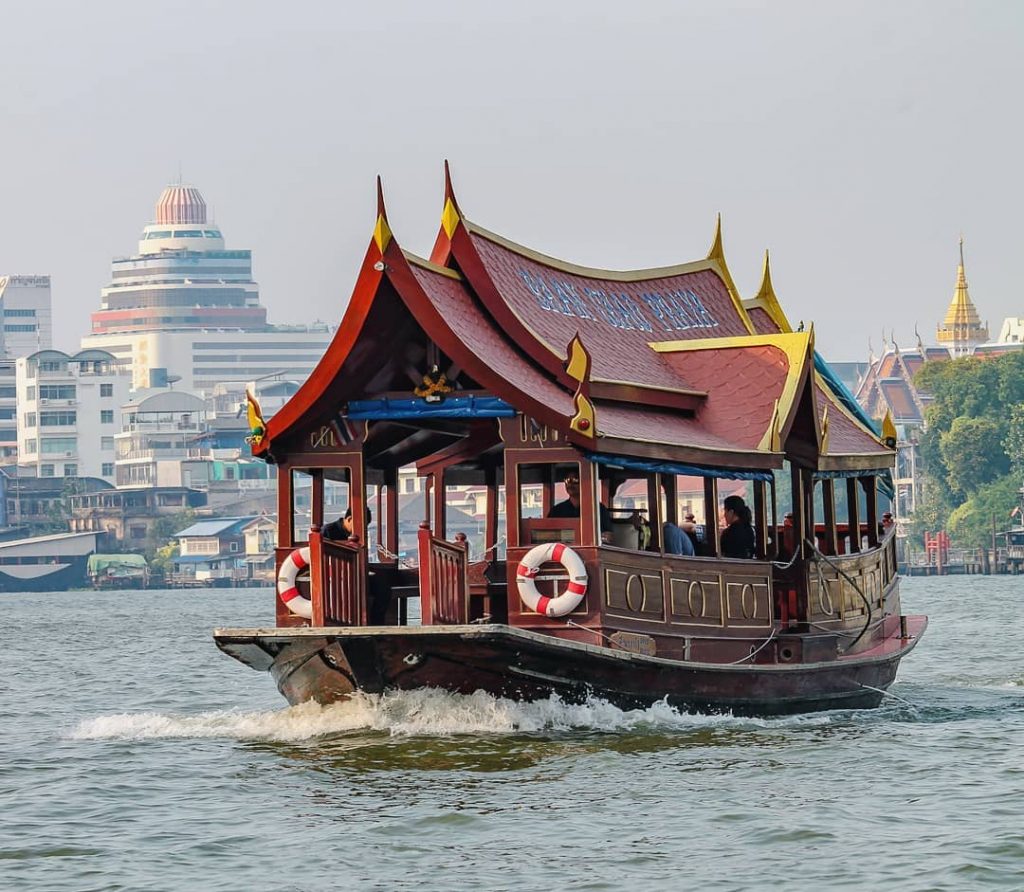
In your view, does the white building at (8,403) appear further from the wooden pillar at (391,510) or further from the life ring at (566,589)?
the life ring at (566,589)

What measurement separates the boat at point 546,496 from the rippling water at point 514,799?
41cm

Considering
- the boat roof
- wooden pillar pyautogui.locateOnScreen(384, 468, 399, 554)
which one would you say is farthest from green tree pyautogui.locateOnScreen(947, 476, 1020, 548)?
wooden pillar pyautogui.locateOnScreen(384, 468, 399, 554)

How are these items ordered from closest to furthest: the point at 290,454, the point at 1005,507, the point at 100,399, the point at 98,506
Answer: the point at 290,454 < the point at 1005,507 < the point at 98,506 < the point at 100,399

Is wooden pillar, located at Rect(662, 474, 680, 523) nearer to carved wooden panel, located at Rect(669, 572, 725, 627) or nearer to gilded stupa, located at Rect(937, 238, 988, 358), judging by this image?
carved wooden panel, located at Rect(669, 572, 725, 627)

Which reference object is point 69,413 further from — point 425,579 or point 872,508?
point 425,579

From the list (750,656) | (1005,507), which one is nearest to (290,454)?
(750,656)

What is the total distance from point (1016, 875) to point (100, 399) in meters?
140

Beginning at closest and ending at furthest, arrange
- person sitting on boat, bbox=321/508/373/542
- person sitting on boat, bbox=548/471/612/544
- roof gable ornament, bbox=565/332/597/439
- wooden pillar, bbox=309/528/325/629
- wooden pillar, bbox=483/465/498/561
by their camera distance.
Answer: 1. wooden pillar, bbox=309/528/325/629
2. roof gable ornament, bbox=565/332/597/439
3. person sitting on boat, bbox=321/508/373/542
4. person sitting on boat, bbox=548/471/612/544
5. wooden pillar, bbox=483/465/498/561

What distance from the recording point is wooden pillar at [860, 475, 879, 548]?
2395 centimetres

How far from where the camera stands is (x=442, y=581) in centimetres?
1750

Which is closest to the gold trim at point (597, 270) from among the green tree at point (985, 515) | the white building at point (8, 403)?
the green tree at point (985, 515)

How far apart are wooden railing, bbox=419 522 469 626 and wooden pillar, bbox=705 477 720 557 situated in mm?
3016

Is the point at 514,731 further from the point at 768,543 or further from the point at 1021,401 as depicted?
the point at 1021,401

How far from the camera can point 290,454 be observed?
1850cm
